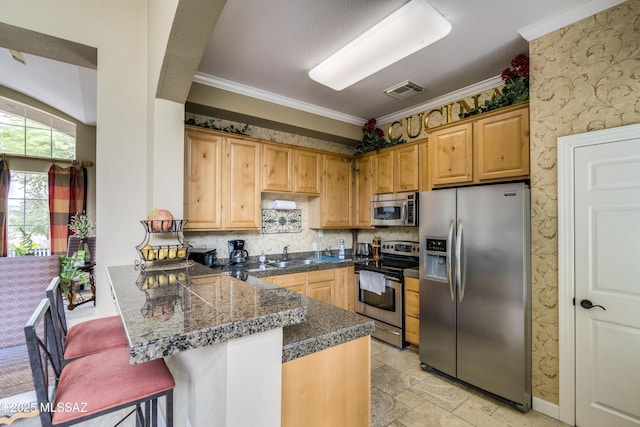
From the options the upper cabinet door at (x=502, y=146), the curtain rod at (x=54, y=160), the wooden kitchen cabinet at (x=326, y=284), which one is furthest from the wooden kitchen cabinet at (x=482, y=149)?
the curtain rod at (x=54, y=160)

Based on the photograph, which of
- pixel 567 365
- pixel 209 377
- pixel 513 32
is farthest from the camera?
pixel 513 32

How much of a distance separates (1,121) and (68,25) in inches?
220

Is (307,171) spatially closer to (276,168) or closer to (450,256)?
(276,168)

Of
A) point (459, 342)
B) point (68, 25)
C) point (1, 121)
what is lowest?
point (459, 342)

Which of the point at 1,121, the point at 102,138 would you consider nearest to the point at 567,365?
the point at 102,138

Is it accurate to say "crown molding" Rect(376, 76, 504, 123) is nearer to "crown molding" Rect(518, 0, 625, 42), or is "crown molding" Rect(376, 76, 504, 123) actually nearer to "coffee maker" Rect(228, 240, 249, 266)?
"crown molding" Rect(518, 0, 625, 42)

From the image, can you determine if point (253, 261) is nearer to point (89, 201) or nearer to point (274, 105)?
point (274, 105)

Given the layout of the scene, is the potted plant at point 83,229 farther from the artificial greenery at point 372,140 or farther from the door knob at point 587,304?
the door knob at point 587,304

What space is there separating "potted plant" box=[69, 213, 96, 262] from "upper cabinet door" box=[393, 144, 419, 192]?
18.5ft

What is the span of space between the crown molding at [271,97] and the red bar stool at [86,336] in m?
2.22

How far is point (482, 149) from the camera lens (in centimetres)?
268

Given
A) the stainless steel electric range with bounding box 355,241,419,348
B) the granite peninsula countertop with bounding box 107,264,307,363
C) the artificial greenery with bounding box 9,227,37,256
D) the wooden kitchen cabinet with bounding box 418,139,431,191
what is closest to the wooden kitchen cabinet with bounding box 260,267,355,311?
the stainless steel electric range with bounding box 355,241,419,348

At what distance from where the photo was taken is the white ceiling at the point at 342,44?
80.6 inches

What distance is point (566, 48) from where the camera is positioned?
2133 mm
